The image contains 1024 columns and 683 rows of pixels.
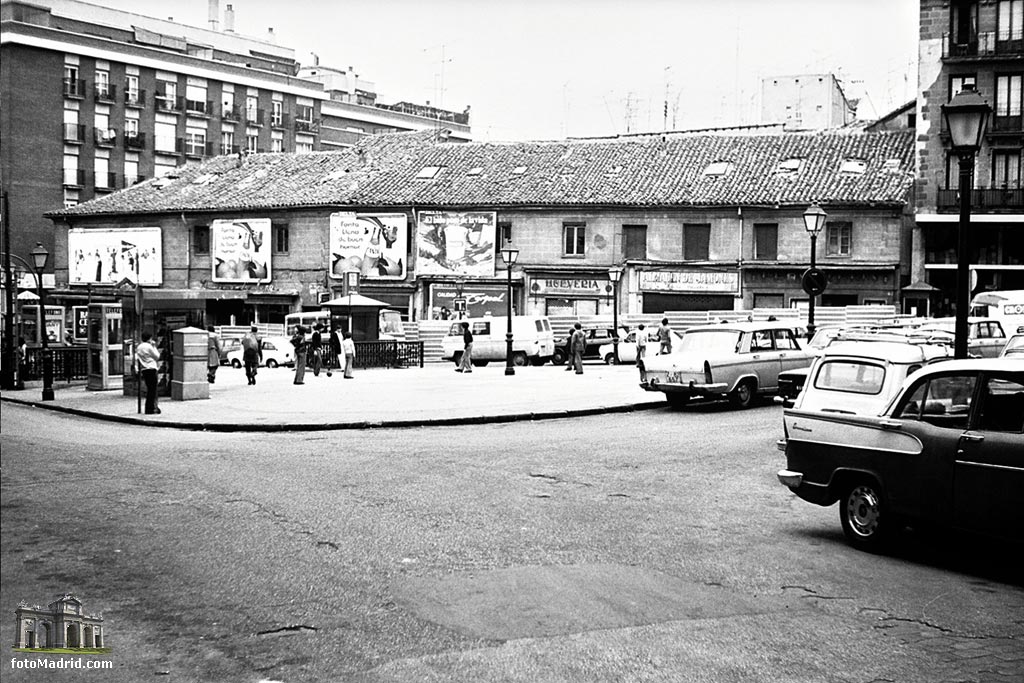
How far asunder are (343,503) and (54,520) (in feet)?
11.9

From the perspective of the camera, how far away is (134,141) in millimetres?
55781

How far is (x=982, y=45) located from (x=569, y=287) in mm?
21121

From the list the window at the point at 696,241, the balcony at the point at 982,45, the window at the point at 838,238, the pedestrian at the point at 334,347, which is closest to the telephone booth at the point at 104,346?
the pedestrian at the point at 334,347

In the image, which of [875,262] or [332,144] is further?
[332,144]

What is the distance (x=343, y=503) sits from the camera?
10516 millimetres

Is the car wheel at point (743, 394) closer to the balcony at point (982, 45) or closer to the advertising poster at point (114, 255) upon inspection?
the balcony at point (982, 45)

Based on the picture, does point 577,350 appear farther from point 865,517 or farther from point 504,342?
point 865,517

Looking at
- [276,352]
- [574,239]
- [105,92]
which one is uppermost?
[105,92]

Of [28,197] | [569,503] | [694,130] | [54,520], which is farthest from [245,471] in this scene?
[694,130]

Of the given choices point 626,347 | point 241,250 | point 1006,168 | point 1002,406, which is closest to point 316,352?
point 626,347

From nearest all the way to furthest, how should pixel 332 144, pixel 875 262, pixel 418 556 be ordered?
1. pixel 418 556
2. pixel 875 262
3. pixel 332 144

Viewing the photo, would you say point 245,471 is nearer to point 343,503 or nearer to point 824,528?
point 343,503

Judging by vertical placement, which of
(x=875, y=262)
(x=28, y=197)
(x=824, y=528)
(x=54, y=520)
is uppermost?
(x=28, y=197)

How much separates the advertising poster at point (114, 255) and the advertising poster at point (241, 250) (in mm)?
3569
